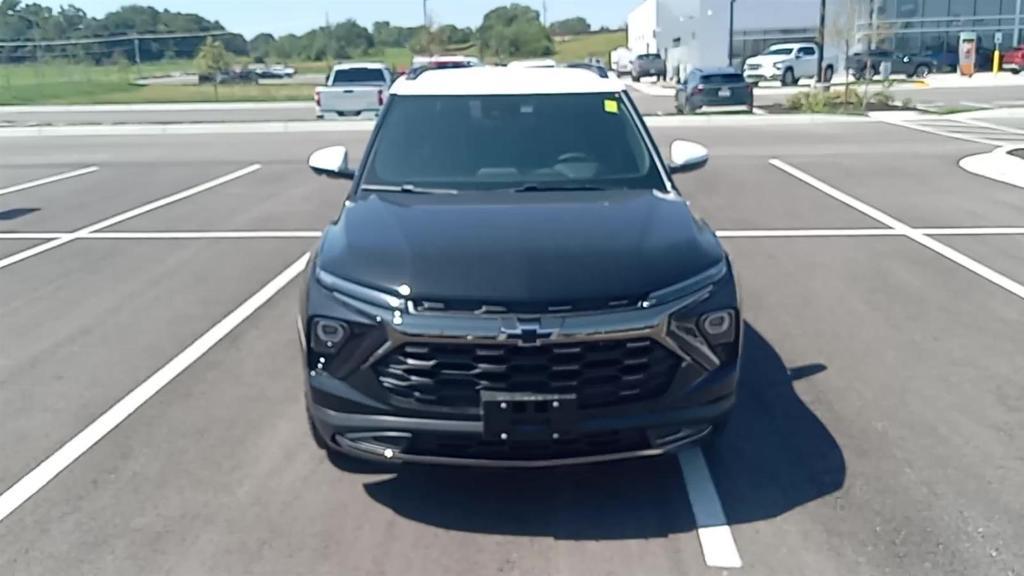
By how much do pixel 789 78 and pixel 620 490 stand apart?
4260 centimetres

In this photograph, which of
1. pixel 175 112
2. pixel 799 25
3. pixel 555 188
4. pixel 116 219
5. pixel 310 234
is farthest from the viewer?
pixel 799 25

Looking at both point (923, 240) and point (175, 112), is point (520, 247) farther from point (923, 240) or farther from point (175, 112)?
point (175, 112)

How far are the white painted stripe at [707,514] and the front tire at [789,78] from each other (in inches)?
1650

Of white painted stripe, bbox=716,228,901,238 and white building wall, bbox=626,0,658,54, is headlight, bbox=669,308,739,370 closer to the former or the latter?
white painted stripe, bbox=716,228,901,238

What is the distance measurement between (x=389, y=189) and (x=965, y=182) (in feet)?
35.4

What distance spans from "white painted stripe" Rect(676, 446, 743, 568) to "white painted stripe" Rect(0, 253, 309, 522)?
2.92 meters

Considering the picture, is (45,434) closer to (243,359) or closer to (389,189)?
(243,359)

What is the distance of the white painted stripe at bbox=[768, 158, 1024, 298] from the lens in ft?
26.1

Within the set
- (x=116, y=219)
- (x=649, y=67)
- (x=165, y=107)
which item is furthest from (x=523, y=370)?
(x=649, y=67)

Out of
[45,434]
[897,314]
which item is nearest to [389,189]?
[45,434]

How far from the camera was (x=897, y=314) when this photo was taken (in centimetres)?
707

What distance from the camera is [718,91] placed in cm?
2781

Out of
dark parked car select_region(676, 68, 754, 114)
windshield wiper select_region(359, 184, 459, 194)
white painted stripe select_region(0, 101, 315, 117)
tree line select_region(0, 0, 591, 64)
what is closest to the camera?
windshield wiper select_region(359, 184, 459, 194)

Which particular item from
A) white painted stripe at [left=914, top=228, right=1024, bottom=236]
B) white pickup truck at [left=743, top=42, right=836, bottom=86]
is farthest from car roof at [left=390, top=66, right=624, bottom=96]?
white pickup truck at [left=743, top=42, right=836, bottom=86]
